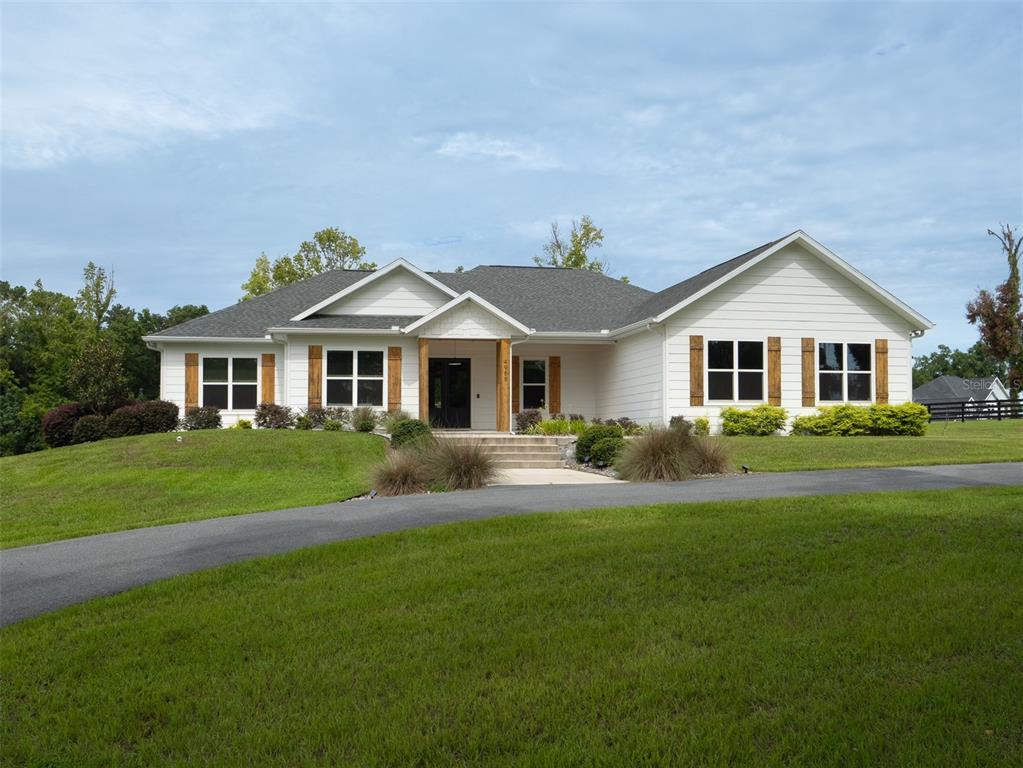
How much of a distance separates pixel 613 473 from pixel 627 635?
1141 centimetres

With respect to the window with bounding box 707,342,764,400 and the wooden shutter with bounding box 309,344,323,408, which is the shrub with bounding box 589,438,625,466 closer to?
the window with bounding box 707,342,764,400

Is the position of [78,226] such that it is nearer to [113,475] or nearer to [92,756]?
[113,475]

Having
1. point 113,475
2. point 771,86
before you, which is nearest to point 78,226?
point 113,475

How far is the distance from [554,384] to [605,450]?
30.5 feet

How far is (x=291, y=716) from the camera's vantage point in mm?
4125

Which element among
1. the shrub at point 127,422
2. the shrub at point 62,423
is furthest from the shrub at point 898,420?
the shrub at point 62,423

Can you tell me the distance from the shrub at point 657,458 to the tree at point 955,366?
7432cm

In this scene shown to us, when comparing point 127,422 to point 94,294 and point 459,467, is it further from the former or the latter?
point 94,294

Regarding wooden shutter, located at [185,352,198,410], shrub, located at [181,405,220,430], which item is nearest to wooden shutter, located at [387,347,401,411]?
shrub, located at [181,405,220,430]

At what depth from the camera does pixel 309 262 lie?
4638cm

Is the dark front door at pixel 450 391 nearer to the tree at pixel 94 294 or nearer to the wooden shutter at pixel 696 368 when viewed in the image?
the wooden shutter at pixel 696 368

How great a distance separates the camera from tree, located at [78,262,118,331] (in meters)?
50.2

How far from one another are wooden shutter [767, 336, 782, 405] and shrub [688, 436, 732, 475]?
7.64m

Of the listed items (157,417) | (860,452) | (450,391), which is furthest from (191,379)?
(860,452)
